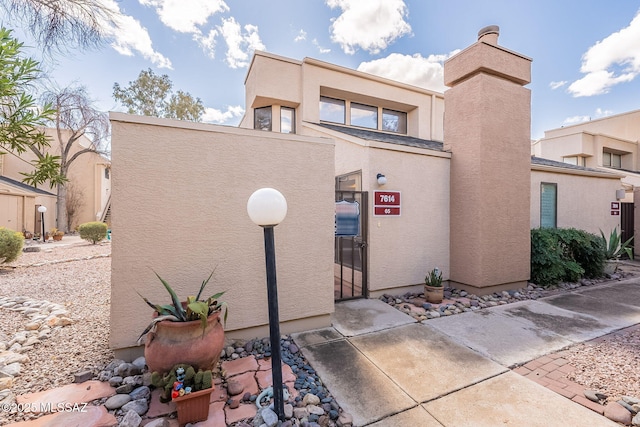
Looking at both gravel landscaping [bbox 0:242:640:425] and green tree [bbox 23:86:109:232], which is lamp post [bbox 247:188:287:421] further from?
green tree [bbox 23:86:109:232]

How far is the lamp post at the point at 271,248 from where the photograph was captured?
2311 mm

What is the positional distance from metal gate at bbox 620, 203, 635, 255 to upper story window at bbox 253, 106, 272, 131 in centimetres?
1445

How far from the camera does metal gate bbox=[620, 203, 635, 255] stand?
10.4 metres

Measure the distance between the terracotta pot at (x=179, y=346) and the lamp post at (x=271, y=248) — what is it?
799mm

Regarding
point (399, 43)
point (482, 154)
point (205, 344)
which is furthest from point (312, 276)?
point (399, 43)

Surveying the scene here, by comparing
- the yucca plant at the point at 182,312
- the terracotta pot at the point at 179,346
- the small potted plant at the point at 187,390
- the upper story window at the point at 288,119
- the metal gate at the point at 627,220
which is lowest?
the small potted plant at the point at 187,390

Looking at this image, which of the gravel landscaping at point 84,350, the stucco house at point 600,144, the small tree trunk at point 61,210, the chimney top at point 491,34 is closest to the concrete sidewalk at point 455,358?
the gravel landscaping at point 84,350

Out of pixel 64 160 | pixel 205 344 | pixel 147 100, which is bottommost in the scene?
pixel 205 344

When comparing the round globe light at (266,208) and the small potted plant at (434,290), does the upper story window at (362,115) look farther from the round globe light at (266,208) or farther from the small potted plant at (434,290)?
the round globe light at (266,208)

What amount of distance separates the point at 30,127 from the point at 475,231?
25.0ft

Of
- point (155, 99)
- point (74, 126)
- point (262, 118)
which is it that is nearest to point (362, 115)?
point (262, 118)

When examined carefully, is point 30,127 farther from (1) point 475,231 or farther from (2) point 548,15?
(2) point 548,15

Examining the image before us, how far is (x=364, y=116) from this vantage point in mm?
10898

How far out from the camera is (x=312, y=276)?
13.7ft
